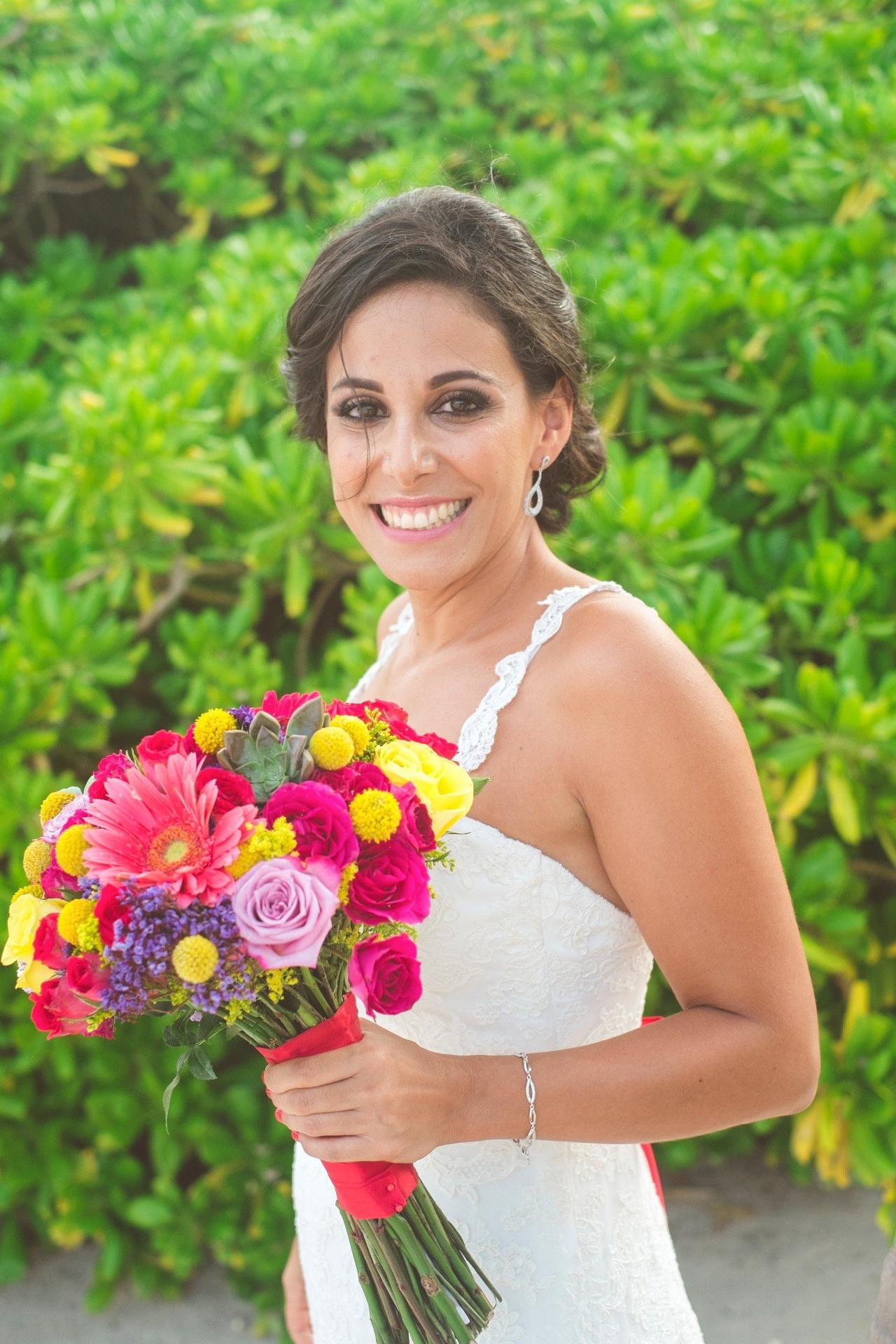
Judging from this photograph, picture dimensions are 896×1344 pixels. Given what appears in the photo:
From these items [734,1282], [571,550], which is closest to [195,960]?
[571,550]

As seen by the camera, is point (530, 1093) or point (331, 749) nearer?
point (331, 749)

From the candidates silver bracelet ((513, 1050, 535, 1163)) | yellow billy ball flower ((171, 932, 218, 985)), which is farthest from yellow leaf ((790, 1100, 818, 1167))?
yellow billy ball flower ((171, 932, 218, 985))

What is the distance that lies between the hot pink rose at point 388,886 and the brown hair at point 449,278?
83 cm

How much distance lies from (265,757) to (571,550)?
1.78 m

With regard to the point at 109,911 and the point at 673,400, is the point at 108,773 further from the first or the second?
the point at 673,400

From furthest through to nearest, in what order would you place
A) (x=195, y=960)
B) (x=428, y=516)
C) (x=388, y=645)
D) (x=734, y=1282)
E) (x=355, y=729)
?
1. (x=734, y=1282)
2. (x=388, y=645)
3. (x=428, y=516)
4. (x=355, y=729)
5. (x=195, y=960)

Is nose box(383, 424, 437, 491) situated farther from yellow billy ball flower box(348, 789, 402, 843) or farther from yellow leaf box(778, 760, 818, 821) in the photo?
yellow leaf box(778, 760, 818, 821)

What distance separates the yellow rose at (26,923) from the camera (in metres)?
1.28

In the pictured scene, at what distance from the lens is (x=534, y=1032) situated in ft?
5.47

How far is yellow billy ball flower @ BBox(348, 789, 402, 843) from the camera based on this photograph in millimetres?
1220

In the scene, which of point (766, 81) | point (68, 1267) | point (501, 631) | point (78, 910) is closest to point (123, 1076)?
point (68, 1267)

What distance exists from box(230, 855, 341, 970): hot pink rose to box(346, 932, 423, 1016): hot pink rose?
12 centimetres

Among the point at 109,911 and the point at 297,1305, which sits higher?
the point at 109,911

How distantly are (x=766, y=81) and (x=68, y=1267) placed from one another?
4811 millimetres
